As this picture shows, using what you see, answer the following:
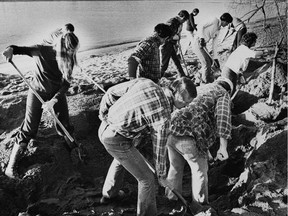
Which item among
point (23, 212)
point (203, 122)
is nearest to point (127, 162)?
point (203, 122)

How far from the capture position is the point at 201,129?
1.87m

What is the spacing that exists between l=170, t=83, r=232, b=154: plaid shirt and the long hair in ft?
2.49

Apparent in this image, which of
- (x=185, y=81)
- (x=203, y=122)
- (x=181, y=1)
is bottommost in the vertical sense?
(x=203, y=122)

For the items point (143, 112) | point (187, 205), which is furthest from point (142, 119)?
point (187, 205)

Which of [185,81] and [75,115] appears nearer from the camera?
[185,81]

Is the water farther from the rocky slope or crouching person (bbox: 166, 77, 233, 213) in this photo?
crouching person (bbox: 166, 77, 233, 213)

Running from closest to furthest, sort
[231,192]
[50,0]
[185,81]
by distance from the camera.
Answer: [185,81] < [231,192] < [50,0]

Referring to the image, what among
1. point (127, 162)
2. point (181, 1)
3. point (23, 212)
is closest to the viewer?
point (127, 162)

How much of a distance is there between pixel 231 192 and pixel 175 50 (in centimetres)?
141

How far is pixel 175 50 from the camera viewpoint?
3.03 metres

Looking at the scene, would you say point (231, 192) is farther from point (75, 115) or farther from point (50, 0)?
point (50, 0)

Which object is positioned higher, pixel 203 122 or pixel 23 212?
pixel 203 122

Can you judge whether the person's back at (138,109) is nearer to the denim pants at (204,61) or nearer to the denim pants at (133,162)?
the denim pants at (133,162)

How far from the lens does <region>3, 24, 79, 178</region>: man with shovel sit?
81.1 inches
